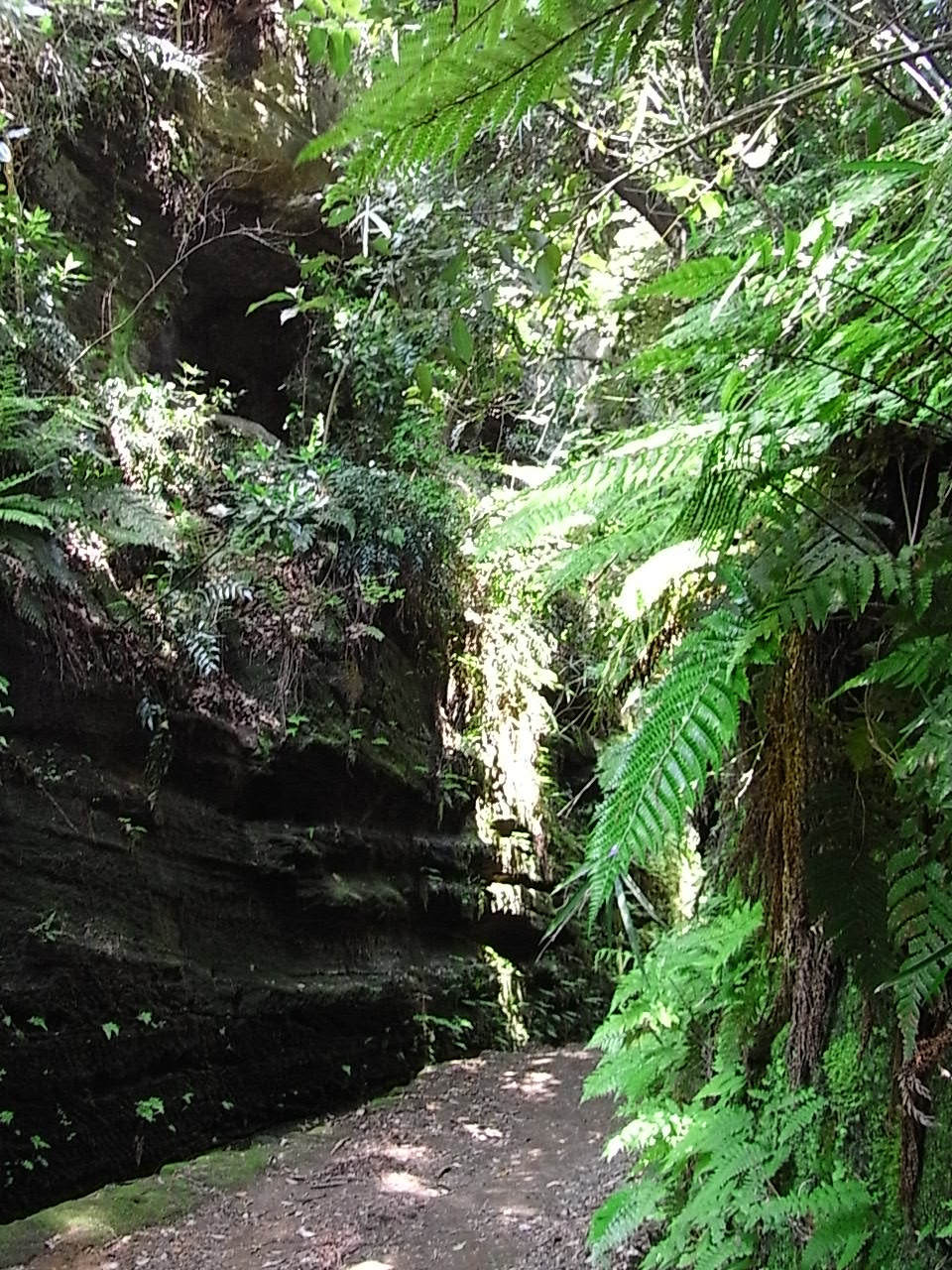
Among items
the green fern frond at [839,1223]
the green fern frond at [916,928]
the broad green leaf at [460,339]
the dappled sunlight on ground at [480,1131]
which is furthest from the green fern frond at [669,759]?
the dappled sunlight on ground at [480,1131]

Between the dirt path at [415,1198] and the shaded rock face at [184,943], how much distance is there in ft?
1.67

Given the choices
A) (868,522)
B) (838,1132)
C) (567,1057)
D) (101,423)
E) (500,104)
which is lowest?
(567,1057)

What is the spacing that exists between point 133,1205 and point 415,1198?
130cm

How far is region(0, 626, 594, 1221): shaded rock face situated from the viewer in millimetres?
4332

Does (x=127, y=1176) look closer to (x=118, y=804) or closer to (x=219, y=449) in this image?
(x=118, y=804)

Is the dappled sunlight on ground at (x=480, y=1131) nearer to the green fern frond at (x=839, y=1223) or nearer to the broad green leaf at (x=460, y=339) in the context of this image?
the green fern frond at (x=839, y=1223)

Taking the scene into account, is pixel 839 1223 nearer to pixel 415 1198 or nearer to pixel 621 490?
pixel 621 490

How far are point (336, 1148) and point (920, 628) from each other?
4710mm

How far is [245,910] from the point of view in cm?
552

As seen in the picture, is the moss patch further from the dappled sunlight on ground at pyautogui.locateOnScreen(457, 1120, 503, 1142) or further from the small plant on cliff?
the dappled sunlight on ground at pyautogui.locateOnScreen(457, 1120, 503, 1142)

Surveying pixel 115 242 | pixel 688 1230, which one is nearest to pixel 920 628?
pixel 688 1230

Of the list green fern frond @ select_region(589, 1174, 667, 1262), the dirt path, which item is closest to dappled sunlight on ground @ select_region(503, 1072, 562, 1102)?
the dirt path

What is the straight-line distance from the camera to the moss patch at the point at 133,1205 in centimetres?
382

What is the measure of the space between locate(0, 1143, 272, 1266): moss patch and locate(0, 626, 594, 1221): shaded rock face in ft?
0.34
